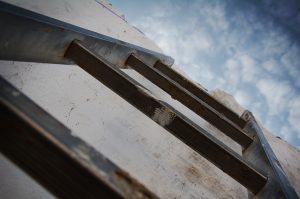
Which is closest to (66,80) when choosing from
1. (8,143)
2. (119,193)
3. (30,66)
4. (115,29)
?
(30,66)

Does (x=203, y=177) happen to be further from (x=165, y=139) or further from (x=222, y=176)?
(x=165, y=139)

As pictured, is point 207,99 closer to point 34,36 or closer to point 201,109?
point 201,109

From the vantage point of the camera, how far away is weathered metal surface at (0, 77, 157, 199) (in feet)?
1.50

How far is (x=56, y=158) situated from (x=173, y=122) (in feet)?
2.29

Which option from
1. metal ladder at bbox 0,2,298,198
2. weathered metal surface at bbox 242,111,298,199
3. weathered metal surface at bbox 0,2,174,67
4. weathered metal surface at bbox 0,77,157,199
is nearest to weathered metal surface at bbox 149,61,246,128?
metal ladder at bbox 0,2,298,198

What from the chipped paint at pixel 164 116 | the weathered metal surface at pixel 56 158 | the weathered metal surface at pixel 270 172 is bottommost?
the weathered metal surface at pixel 56 158

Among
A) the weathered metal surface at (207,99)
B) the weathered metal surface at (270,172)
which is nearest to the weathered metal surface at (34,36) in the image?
the weathered metal surface at (207,99)

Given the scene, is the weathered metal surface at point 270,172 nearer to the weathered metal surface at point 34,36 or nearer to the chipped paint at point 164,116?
the chipped paint at point 164,116

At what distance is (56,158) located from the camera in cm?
47

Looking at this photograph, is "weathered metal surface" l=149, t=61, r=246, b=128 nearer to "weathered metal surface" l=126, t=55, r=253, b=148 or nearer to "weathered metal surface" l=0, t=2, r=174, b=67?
"weathered metal surface" l=126, t=55, r=253, b=148

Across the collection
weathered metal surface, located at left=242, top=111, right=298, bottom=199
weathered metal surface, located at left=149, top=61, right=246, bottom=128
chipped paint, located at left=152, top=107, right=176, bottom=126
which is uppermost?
weathered metal surface, located at left=149, top=61, right=246, bottom=128

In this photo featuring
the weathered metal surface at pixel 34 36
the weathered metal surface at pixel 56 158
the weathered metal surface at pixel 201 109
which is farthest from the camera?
the weathered metal surface at pixel 201 109

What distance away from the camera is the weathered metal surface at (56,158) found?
0.46 metres

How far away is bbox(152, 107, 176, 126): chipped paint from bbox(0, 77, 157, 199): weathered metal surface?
624 mm
